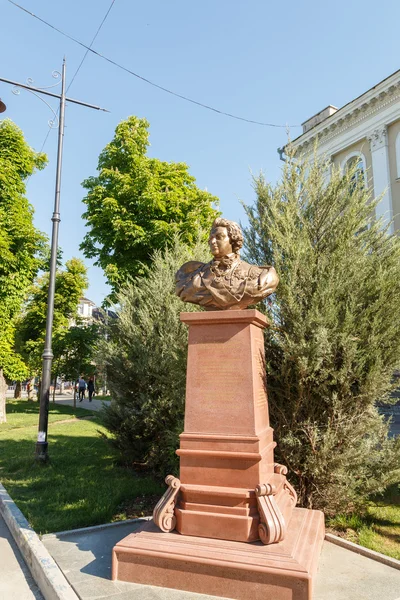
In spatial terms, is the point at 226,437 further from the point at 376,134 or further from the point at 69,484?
the point at 376,134

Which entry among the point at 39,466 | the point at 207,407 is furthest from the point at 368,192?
the point at 39,466

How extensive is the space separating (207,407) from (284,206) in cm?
316

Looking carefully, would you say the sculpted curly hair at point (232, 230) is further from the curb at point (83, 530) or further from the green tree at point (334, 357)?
the curb at point (83, 530)

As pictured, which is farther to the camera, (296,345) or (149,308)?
(149,308)

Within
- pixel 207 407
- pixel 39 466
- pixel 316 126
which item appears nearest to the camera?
pixel 207 407

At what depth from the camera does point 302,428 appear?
18.0 ft

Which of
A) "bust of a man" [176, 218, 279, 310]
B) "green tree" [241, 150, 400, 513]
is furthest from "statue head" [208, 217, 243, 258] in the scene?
"green tree" [241, 150, 400, 513]

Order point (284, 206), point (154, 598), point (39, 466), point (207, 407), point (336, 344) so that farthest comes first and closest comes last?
point (39, 466)
point (284, 206)
point (336, 344)
point (207, 407)
point (154, 598)

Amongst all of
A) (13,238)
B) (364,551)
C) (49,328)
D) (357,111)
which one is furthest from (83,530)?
(357,111)

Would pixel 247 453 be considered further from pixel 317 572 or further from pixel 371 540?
pixel 371 540

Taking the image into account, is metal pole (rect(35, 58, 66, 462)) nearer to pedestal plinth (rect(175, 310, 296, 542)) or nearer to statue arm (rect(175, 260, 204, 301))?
statue arm (rect(175, 260, 204, 301))

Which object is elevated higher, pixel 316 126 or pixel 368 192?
pixel 316 126

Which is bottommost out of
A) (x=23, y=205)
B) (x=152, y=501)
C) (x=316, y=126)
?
(x=152, y=501)

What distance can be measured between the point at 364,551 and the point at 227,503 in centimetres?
166
